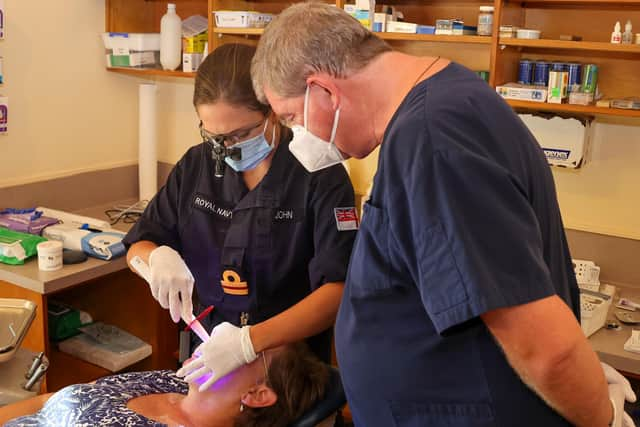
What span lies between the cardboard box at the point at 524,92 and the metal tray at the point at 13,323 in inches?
64.4

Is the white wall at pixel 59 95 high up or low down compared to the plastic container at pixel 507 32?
down

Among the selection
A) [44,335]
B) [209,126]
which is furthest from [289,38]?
[44,335]

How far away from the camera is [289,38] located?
1.09 meters

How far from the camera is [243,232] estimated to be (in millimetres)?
1756

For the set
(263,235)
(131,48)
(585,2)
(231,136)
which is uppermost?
(585,2)

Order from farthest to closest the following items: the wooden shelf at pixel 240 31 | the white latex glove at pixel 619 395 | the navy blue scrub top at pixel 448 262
→ the wooden shelf at pixel 240 31 → the white latex glove at pixel 619 395 → the navy blue scrub top at pixel 448 262

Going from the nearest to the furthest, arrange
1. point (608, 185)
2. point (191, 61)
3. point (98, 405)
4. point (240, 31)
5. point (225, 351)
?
point (225, 351) < point (98, 405) < point (608, 185) < point (240, 31) < point (191, 61)

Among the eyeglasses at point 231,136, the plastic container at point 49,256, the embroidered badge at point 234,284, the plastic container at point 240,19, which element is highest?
the plastic container at point 240,19

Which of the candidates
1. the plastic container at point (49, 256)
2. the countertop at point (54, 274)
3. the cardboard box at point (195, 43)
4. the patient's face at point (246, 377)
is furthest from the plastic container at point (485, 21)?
the plastic container at point (49, 256)

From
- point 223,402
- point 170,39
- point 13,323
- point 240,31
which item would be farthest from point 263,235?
point 170,39

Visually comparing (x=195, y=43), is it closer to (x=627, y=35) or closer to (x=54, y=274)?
(x=54, y=274)

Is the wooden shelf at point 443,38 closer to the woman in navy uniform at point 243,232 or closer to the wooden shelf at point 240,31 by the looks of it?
the wooden shelf at point 240,31

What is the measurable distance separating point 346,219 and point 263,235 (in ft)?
0.73

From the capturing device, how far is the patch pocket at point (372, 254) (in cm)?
101
